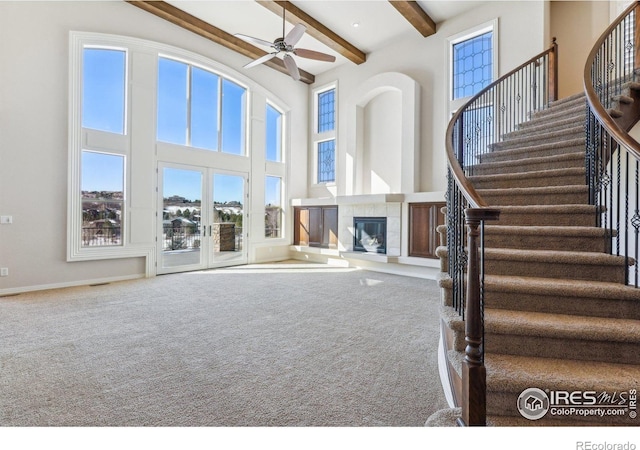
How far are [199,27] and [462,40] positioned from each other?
5.38 meters

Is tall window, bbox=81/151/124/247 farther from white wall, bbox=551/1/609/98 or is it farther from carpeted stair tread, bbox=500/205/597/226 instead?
white wall, bbox=551/1/609/98

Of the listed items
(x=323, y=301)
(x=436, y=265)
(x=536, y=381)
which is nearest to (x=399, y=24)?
(x=436, y=265)

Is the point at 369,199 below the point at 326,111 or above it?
below

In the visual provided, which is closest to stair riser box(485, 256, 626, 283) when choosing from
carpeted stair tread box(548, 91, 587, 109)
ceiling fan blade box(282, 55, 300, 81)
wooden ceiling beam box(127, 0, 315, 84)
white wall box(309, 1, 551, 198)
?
carpeted stair tread box(548, 91, 587, 109)

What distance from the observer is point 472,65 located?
622 cm

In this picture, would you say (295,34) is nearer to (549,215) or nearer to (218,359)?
(549,215)

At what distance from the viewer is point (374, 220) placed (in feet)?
23.0

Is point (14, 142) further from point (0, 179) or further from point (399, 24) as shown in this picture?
point (399, 24)

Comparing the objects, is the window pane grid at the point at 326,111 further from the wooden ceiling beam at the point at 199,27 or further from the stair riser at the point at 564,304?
the stair riser at the point at 564,304

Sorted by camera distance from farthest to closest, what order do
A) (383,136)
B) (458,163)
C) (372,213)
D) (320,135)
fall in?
(320,135), (383,136), (372,213), (458,163)

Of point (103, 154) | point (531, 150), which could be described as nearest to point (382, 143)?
point (531, 150)

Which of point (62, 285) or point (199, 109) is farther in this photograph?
point (199, 109)

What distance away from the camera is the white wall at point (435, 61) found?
5.40 metres

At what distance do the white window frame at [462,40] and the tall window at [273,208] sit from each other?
4556 mm
